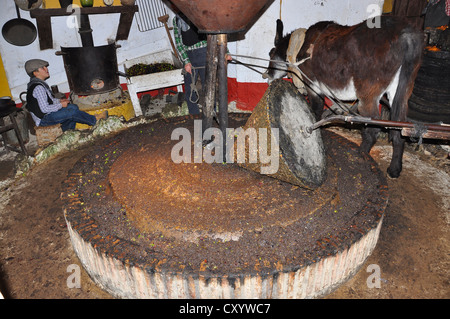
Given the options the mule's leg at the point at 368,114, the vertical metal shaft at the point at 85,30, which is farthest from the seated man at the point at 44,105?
the mule's leg at the point at 368,114

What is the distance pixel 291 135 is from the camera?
3611 mm

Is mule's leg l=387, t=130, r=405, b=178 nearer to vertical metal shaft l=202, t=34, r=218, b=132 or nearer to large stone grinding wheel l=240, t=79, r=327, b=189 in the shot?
large stone grinding wheel l=240, t=79, r=327, b=189

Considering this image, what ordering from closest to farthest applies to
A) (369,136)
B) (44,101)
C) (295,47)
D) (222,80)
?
1. (222,80)
2. (369,136)
3. (295,47)
4. (44,101)

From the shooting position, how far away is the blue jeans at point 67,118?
6145 mm

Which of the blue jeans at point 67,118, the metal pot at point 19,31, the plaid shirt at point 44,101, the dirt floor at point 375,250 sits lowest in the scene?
the dirt floor at point 375,250

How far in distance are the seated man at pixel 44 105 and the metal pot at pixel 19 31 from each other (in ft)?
4.57

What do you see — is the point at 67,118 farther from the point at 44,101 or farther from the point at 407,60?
the point at 407,60

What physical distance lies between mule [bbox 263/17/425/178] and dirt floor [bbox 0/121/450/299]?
2.33ft

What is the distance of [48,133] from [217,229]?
14.6ft

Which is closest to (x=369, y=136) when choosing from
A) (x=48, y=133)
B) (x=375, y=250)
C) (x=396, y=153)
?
(x=396, y=153)

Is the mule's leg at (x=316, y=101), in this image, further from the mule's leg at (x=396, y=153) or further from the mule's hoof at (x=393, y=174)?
the mule's hoof at (x=393, y=174)

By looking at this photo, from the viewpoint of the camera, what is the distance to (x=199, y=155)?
4.10 metres

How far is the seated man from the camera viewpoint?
19.6 ft
